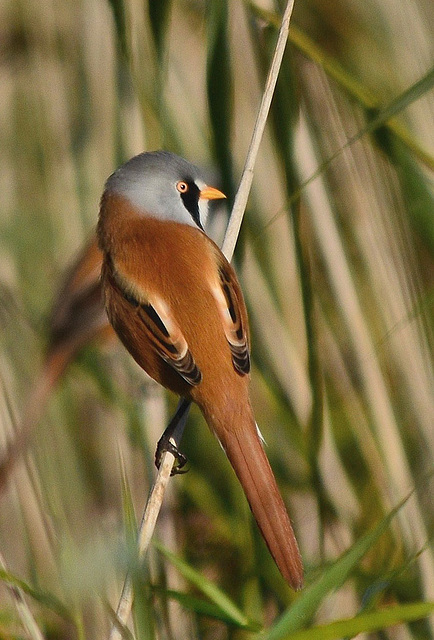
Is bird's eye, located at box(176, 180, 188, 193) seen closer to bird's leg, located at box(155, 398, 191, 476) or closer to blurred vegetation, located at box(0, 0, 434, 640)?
blurred vegetation, located at box(0, 0, 434, 640)

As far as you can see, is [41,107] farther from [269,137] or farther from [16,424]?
[16,424]

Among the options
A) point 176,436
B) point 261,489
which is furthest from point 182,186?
point 261,489

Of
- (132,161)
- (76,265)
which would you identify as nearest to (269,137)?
(132,161)

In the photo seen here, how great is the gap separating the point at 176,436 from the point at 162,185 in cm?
72

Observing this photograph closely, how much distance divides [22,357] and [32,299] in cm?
65

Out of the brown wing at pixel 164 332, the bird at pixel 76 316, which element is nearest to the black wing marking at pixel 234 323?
the brown wing at pixel 164 332

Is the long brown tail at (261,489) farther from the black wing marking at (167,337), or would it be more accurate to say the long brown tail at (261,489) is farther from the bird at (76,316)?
the bird at (76,316)

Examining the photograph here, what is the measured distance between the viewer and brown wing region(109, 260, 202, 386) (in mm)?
2123

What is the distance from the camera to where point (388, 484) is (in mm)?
2514

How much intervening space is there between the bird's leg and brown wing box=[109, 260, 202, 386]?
0.60ft

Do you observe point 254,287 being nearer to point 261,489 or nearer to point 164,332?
point 164,332

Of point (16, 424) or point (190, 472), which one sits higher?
point (16, 424)

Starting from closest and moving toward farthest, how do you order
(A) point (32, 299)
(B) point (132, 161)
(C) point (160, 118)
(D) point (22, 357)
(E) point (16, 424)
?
1. (E) point (16, 424)
2. (C) point (160, 118)
3. (B) point (132, 161)
4. (D) point (22, 357)
5. (A) point (32, 299)

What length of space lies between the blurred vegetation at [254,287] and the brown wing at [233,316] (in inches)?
4.8
